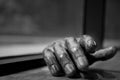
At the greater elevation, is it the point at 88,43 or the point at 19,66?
the point at 88,43

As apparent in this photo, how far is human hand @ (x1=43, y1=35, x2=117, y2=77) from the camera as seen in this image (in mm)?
643

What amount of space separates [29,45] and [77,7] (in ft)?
1.94

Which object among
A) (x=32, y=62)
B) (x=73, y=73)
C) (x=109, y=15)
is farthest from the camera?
(x=109, y=15)

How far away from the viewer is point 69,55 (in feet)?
2.28

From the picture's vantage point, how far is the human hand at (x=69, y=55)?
643 mm

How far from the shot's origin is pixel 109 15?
2.32 metres

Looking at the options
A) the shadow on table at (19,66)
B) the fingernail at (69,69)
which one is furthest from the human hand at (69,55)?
the shadow on table at (19,66)

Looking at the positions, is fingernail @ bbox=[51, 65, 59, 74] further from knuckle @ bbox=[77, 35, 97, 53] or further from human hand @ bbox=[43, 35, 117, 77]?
knuckle @ bbox=[77, 35, 97, 53]

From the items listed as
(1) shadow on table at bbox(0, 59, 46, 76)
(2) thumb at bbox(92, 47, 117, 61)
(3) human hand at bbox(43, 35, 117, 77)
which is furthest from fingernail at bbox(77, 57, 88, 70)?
(1) shadow on table at bbox(0, 59, 46, 76)

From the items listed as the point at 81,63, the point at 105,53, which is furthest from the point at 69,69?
the point at 105,53

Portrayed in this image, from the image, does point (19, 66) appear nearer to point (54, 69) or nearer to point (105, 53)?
point (54, 69)

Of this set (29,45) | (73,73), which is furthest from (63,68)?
(29,45)

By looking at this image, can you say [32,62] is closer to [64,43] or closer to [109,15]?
[64,43]

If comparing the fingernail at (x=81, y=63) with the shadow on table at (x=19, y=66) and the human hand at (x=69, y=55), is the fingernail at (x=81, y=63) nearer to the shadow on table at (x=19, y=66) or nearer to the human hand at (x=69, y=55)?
the human hand at (x=69, y=55)
